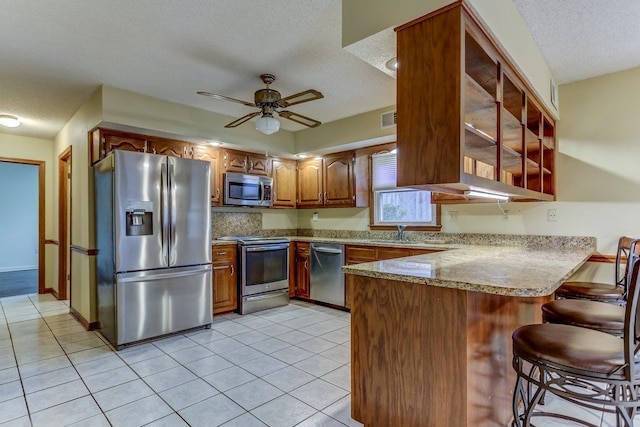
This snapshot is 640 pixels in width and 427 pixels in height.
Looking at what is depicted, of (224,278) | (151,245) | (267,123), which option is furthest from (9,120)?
(267,123)

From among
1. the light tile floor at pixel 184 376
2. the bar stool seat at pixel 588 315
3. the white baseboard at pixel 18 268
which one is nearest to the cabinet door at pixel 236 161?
the light tile floor at pixel 184 376

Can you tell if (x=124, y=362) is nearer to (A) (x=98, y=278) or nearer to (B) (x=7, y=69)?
(A) (x=98, y=278)

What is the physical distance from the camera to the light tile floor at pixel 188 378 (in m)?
2.06

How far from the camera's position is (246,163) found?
15.6 ft

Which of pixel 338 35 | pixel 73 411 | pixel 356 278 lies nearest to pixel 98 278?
pixel 73 411

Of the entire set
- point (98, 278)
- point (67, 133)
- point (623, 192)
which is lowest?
point (98, 278)

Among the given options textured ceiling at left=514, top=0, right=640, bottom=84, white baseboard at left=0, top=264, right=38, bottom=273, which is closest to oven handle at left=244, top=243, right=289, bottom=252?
textured ceiling at left=514, top=0, right=640, bottom=84

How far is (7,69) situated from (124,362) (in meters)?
2.68

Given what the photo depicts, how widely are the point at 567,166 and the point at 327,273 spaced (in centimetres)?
281

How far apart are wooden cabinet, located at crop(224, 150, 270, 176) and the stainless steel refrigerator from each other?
86 cm

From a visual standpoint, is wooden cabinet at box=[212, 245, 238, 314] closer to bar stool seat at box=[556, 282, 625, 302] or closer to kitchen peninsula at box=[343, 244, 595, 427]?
kitchen peninsula at box=[343, 244, 595, 427]

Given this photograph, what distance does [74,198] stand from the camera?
4.30m

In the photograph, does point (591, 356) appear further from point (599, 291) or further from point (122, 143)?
point (122, 143)

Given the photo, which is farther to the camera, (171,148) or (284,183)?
(284,183)
